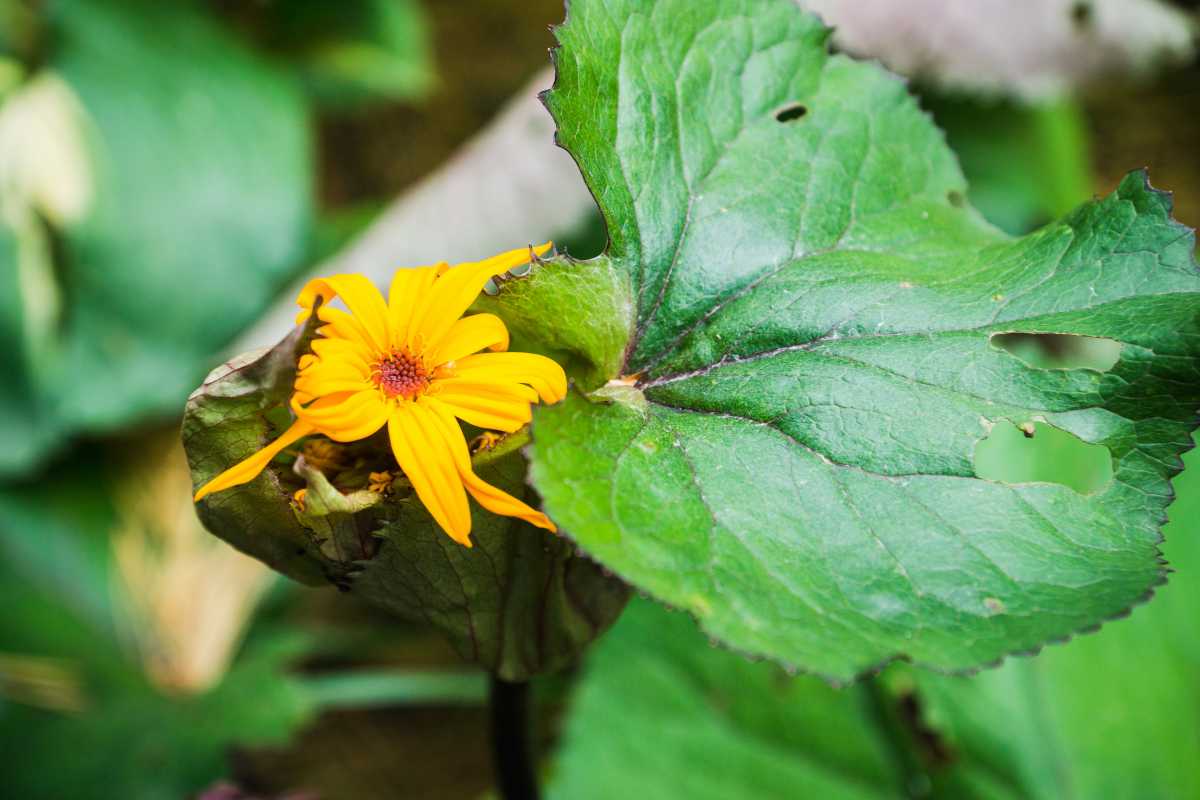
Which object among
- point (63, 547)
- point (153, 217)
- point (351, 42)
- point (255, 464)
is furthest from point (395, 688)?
point (351, 42)

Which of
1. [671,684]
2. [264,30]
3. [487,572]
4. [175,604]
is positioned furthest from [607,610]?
[264,30]

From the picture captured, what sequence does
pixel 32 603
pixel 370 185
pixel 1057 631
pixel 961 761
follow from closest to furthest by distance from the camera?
pixel 1057 631 → pixel 961 761 → pixel 32 603 → pixel 370 185

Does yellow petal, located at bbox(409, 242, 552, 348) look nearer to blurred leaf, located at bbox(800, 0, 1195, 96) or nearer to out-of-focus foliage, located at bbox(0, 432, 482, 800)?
out-of-focus foliage, located at bbox(0, 432, 482, 800)

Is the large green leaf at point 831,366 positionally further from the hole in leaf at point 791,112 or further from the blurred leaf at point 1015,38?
the blurred leaf at point 1015,38

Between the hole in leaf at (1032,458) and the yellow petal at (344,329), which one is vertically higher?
the hole in leaf at (1032,458)

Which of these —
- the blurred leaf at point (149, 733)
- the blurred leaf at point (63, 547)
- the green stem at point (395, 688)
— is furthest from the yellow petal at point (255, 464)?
the blurred leaf at point (63, 547)

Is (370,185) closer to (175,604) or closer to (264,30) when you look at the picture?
(264,30)
